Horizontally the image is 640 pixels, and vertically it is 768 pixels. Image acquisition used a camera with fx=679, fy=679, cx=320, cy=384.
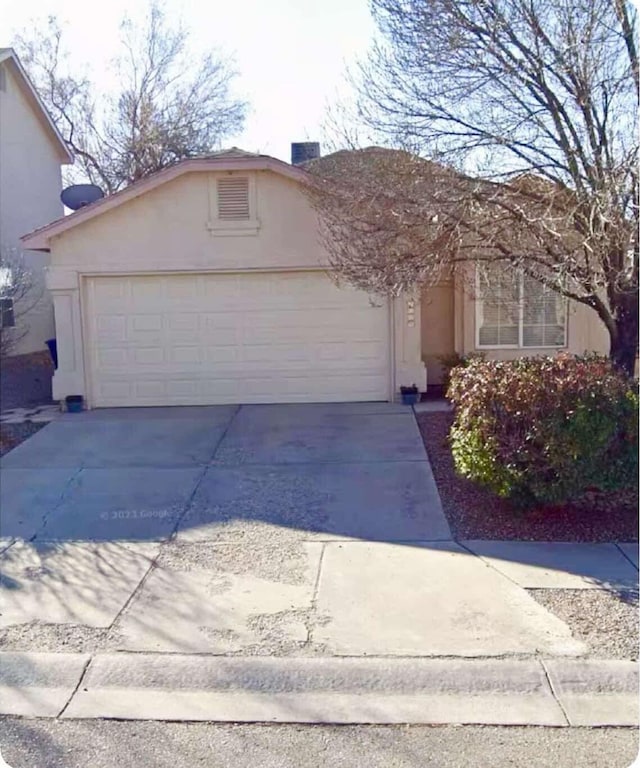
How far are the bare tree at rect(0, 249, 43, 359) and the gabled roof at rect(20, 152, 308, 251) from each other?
69.3 inches

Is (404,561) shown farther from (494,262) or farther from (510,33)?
(510,33)

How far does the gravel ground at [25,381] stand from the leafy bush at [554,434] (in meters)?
9.00

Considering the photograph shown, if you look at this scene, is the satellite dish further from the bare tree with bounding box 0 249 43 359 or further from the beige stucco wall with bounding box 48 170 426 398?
the beige stucco wall with bounding box 48 170 426 398

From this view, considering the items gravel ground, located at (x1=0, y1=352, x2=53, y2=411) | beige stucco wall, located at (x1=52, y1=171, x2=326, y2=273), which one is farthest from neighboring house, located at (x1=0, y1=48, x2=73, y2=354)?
beige stucco wall, located at (x1=52, y1=171, x2=326, y2=273)

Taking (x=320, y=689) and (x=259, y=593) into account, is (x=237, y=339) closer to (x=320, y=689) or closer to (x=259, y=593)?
(x=259, y=593)

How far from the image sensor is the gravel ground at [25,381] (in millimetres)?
12344

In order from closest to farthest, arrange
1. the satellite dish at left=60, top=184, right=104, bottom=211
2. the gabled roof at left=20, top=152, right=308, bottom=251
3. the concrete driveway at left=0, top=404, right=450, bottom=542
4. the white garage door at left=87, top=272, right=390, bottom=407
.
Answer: the concrete driveway at left=0, top=404, right=450, bottom=542 → the gabled roof at left=20, top=152, right=308, bottom=251 → the white garage door at left=87, top=272, right=390, bottom=407 → the satellite dish at left=60, top=184, right=104, bottom=211

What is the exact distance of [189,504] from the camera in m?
6.46

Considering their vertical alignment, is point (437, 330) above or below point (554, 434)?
above

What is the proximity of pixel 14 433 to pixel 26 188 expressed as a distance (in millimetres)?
11212

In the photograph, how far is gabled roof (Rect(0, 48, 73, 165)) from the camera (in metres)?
17.6

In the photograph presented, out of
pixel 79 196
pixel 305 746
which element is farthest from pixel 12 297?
pixel 305 746

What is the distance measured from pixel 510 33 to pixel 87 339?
24.9 ft

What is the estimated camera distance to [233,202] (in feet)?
34.8
